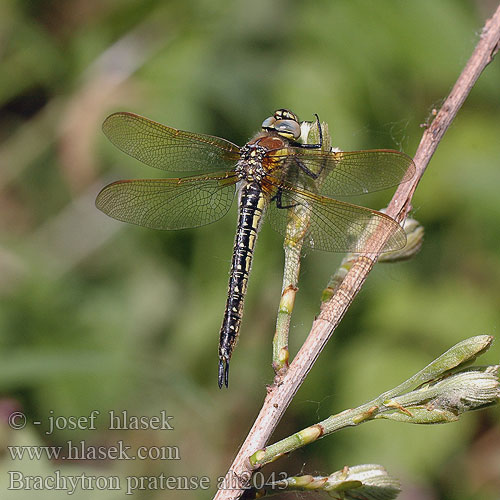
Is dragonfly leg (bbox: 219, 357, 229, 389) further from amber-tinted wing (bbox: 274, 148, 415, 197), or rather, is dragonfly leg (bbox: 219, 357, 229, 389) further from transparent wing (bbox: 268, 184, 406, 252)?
amber-tinted wing (bbox: 274, 148, 415, 197)

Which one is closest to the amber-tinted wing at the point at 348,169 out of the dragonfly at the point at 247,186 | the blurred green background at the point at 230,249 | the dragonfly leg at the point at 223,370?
the dragonfly at the point at 247,186

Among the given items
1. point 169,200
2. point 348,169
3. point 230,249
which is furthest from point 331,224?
point 230,249

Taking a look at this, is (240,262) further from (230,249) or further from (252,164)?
(230,249)

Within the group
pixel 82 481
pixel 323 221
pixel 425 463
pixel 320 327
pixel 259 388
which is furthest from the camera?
pixel 259 388

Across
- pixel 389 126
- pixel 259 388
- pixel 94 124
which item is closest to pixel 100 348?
pixel 259 388

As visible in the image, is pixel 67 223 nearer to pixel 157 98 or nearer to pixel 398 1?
pixel 157 98

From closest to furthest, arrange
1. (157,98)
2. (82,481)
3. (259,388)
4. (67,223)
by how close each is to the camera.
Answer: (82,481)
(259,388)
(157,98)
(67,223)

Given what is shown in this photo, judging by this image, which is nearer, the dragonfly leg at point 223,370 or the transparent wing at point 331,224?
the transparent wing at point 331,224

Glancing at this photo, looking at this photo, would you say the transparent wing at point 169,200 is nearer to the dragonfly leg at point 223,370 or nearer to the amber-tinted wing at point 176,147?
the amber-tinted wing at point 176,147
